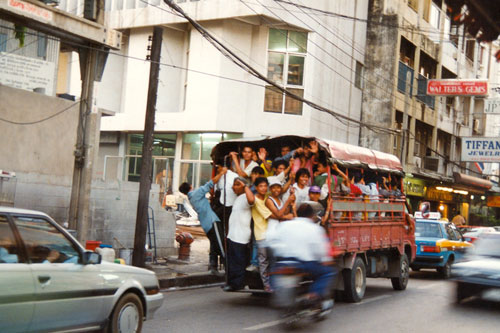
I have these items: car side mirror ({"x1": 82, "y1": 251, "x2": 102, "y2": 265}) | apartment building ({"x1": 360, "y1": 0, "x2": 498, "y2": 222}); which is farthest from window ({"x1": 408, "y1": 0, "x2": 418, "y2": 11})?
car side mirror ({"x1": 82, "y1": 251, "x2": 102, "y2": 265})

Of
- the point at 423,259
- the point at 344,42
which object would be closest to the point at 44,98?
the point at 423,259

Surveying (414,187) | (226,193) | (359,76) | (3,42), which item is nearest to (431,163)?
(414,187)

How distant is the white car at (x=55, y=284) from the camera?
20.0 feet

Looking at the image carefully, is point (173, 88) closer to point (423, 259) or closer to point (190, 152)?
point (190, 152)

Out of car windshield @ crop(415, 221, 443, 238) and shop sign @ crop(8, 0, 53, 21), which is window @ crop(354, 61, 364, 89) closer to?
car windshield @ crop(415, 221, 443, 238)

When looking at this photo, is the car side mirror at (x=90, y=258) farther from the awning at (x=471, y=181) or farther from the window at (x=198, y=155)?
the awning at (x=471, y=181)

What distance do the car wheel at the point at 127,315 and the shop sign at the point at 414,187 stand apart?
28910mm

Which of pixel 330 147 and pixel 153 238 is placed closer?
pixel 330 147

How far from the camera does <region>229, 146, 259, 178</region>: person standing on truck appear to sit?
1220 centimetres

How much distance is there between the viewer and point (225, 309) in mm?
10875

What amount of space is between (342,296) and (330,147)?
8.82 ft

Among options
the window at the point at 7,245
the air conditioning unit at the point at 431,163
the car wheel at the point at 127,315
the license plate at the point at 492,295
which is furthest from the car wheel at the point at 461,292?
the air conditioning unit at the point at 431,163

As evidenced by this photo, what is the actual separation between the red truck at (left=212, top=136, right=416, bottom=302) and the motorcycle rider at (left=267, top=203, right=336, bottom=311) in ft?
6.98

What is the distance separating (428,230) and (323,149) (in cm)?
864
